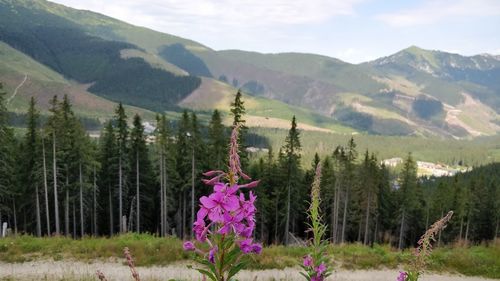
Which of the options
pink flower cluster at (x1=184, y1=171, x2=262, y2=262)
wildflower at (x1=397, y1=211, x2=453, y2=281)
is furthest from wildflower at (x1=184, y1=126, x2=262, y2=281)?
wildflower at (x1=397, y1=211, x2=453, y2=281)

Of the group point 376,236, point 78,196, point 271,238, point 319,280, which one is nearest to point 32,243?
point 319,280

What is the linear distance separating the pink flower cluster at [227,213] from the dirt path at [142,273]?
37.0 feet

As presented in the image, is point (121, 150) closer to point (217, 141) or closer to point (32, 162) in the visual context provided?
point (32, 162)

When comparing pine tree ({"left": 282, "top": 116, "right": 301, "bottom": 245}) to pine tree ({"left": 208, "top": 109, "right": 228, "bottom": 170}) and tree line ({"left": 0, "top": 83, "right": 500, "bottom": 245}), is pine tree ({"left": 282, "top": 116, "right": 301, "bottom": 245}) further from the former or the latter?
pine tree ({"left": 208, "top": 109, "right": 228, "bottom": 170})

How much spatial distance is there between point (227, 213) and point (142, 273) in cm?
1369

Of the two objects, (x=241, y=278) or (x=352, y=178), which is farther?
(x=352, y=178)

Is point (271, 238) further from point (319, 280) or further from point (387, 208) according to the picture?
point (319, 280)

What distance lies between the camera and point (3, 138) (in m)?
38.0

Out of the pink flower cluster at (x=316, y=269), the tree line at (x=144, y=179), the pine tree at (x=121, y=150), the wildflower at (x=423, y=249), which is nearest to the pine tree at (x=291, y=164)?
the tree line at (x=144, y=179)

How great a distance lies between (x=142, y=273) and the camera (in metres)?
16.2

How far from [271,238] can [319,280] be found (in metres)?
52.7

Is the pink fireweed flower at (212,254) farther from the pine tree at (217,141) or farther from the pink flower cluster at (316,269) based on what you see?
the pine tree at (217,141)

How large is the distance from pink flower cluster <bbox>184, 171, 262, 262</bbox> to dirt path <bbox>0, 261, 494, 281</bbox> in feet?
37.0

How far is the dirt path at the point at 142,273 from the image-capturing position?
14883 millimetres
